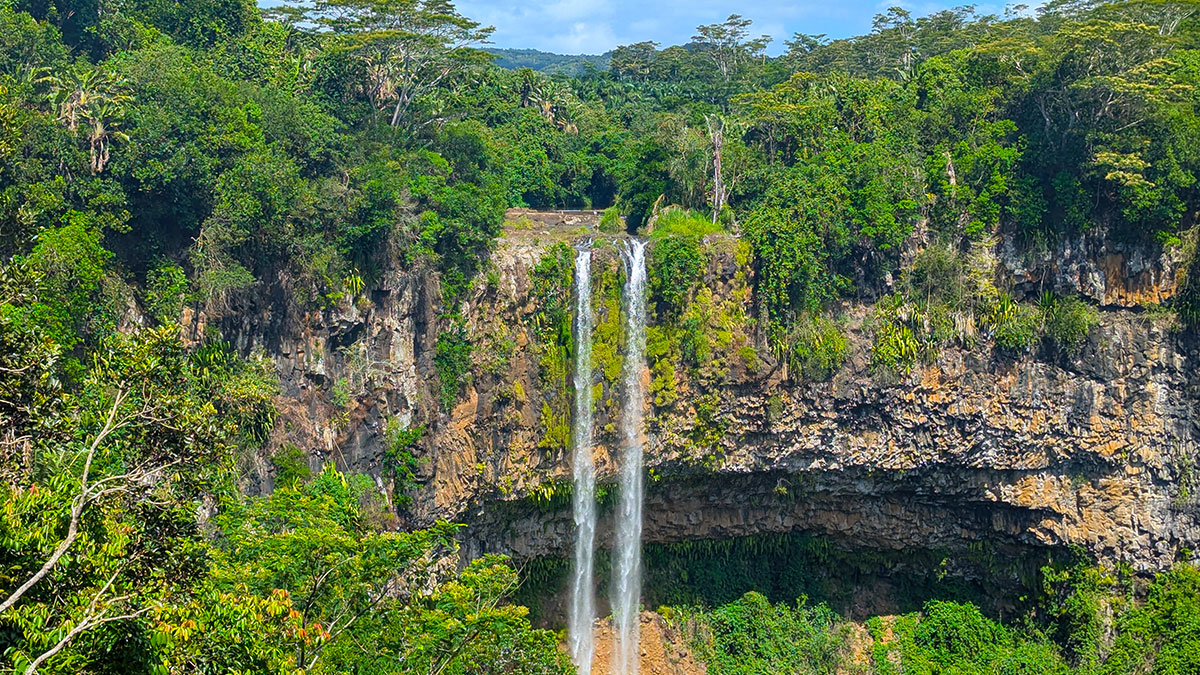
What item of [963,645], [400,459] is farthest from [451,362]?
[963,645]

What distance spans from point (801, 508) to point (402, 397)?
8530mm

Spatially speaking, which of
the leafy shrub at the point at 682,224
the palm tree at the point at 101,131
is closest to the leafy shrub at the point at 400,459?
the leafy shrub at the point at 682,224

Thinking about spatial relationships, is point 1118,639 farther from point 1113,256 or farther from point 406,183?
point 406,183

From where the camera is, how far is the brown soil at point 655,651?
21.7 metres

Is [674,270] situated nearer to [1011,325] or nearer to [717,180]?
[717,180]

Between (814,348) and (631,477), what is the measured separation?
172 inches

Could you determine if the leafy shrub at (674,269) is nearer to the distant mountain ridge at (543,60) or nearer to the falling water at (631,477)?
the falling water at (631,477)

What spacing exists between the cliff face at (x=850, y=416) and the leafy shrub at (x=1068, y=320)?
22cm

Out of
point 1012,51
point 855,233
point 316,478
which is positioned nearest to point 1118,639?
point 855,233

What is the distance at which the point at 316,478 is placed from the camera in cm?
1788

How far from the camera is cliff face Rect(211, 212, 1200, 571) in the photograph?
1972 cm

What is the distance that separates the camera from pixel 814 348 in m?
20.3

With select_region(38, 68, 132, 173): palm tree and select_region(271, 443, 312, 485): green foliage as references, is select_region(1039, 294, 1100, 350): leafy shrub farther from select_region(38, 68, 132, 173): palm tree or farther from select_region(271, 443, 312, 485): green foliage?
select_region(38, 68, 132, 173): palm tree

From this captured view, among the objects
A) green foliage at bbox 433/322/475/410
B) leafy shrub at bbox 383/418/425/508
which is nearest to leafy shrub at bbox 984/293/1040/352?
green foliage at bbox 433/322/475/410
